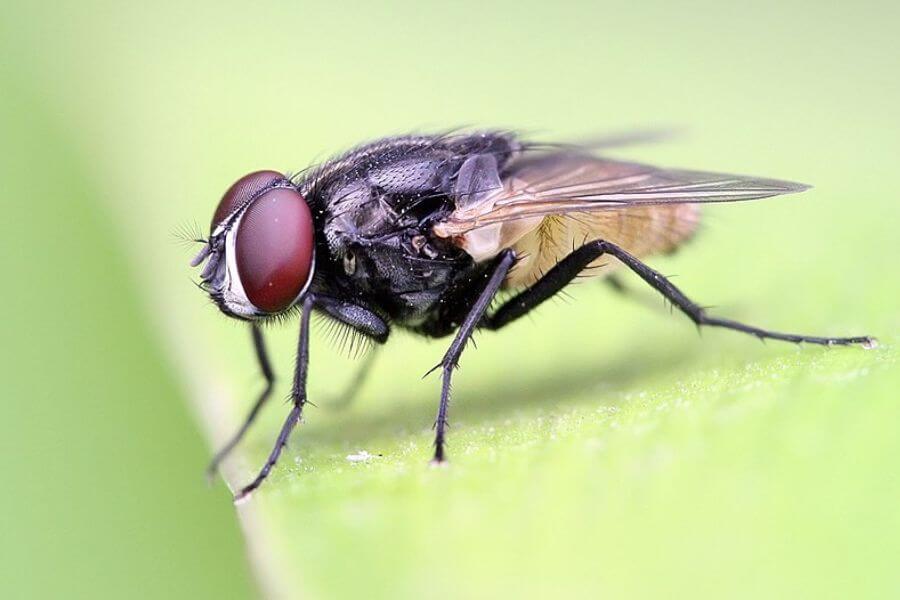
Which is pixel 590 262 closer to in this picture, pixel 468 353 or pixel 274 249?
pixel 468 353

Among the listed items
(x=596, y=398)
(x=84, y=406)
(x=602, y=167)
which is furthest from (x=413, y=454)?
(x=602, y=167)

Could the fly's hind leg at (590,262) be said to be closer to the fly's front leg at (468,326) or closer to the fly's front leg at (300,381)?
the fly's front leg at (468,326)

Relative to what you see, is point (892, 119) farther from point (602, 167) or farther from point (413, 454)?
point (413, 454)

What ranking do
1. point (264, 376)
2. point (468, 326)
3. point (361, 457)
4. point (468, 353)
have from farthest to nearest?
point (468, 353) → point (264, 376) → point (468, 326) → point (361, 457)

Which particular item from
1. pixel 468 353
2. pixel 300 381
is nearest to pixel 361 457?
pixel 300 381

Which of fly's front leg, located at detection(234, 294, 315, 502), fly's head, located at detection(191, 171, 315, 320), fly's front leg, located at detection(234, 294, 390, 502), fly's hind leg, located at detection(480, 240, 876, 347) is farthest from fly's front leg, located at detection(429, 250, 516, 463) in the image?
fly's head, located at detection(191, 171, 315, 320)
